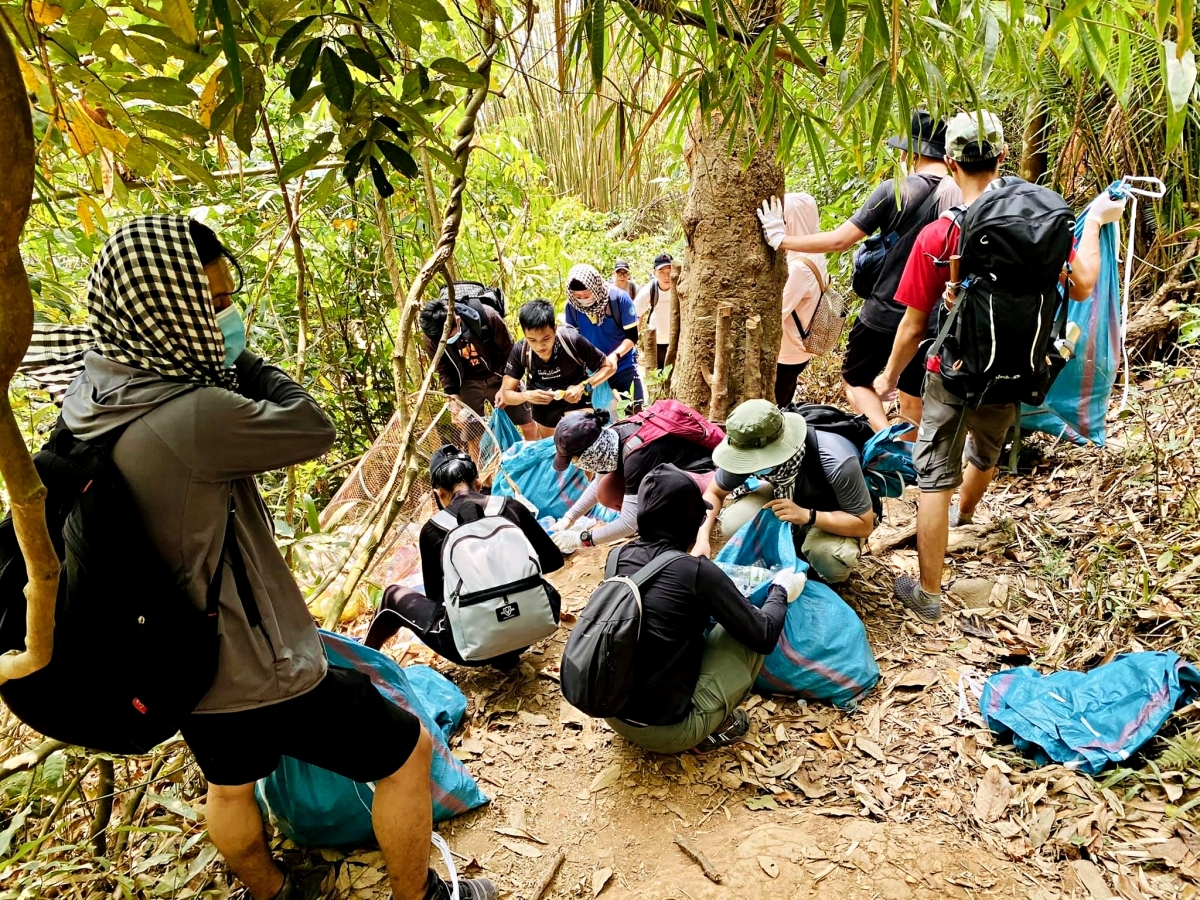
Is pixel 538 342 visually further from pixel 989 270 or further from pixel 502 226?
pixel 989 270

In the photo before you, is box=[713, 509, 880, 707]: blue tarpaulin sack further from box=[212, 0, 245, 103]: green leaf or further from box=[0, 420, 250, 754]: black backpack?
box=[212, 0, 245, 103]: green leaf

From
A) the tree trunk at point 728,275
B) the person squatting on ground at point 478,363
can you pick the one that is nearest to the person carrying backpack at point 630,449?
the tree trunk at point 728,275

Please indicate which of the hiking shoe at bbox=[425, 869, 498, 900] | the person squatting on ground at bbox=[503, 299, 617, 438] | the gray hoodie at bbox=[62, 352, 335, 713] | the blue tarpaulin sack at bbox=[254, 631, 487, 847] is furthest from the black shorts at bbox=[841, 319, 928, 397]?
the gray hoodie at bbox=[62, 352, 335, 713]

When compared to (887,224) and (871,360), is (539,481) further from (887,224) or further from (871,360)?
(887,224)

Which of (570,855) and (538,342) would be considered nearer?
→ (570,855)

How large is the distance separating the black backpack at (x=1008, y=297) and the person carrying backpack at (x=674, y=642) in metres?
1.17

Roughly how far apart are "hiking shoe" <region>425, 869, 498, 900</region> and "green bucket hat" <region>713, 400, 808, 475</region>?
1609 millimetres

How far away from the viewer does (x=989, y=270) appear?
262cm

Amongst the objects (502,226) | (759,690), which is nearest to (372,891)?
(759,690)

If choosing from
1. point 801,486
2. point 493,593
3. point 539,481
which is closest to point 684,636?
point 493,593

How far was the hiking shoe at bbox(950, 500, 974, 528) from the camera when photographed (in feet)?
11.8

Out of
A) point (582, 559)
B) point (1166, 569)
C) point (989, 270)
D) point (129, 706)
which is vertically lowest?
point (582, 559)

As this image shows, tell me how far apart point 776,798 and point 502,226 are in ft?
17.0

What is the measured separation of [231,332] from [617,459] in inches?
83.5
